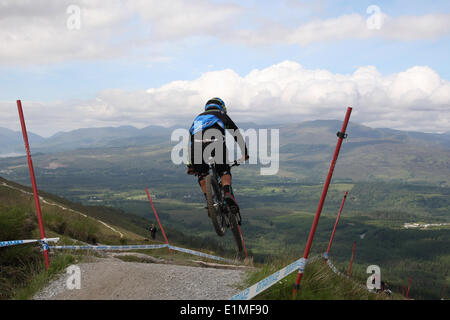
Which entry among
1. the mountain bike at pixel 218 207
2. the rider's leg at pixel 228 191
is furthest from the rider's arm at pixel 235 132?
the rider's leg at pixel 228 191

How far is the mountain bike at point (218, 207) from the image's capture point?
1092 centimetres

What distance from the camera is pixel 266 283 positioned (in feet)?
19.7

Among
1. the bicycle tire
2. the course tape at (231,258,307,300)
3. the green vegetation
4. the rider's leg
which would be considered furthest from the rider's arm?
the course tape at (231,258,307,300)

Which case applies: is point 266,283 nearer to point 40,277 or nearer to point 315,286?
point 315,286

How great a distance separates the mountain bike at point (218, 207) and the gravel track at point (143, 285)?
3161 millimetres

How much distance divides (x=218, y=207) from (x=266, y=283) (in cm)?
549

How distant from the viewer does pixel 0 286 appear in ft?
24.1

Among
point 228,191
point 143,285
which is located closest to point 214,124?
point 228,191

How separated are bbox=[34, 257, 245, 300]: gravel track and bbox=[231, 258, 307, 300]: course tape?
534 mm

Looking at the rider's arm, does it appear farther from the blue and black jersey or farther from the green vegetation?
the green vegetation

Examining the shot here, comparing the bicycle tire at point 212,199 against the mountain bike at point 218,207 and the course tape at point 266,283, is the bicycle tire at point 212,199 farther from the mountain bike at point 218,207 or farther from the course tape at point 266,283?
the course tape at point 266,283
